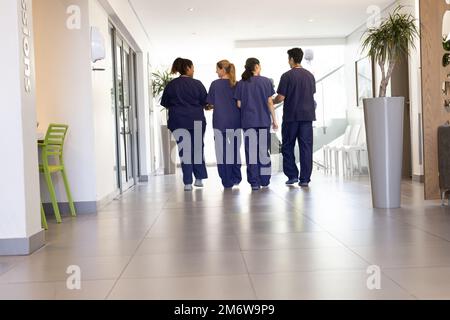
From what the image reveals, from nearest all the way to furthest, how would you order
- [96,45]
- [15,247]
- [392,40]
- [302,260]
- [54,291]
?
[54,291] < [302,260] < [15,247] < [392,40] < [96,45]

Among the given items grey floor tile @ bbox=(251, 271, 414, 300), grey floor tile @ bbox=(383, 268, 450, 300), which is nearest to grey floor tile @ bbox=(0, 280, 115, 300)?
grey floor tile @ bbox=(251, 271, 414, 300)

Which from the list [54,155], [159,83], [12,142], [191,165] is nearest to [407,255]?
[12,142]

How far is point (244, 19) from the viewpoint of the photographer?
35.2 ft

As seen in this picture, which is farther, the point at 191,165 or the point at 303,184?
the point at 191,165

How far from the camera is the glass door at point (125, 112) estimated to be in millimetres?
8266

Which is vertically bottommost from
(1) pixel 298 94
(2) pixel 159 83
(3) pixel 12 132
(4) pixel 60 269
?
(4) pixel 60 269

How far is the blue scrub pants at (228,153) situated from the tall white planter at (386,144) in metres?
2.93

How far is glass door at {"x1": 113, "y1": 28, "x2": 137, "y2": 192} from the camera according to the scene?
8.27 meters

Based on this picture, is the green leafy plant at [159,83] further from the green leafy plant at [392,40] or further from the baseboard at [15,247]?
the baseboard at [15,247]

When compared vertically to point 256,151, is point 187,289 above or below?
below

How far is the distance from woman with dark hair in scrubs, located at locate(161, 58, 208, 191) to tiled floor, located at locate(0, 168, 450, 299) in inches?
81.0

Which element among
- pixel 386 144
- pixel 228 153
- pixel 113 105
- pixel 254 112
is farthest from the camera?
pixel 228 153

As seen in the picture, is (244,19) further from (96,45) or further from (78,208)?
(78,208)

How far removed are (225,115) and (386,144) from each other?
10.4 ft
